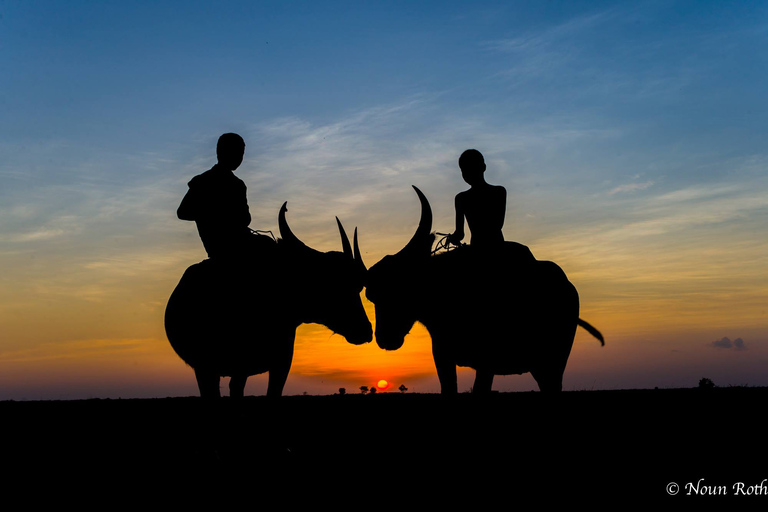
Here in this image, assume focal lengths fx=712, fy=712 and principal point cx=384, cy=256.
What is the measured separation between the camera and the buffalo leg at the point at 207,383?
8.48 metres

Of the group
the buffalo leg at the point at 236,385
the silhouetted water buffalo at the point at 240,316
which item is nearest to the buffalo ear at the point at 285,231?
the silhouetted water buffalo at the point at 240,316

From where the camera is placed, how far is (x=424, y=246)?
915 cm

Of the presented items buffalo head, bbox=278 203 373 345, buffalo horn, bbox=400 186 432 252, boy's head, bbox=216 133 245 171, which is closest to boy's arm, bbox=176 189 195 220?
boy's head, bbox=216 133 245 171

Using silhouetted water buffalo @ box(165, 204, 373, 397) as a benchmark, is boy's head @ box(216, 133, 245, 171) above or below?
above

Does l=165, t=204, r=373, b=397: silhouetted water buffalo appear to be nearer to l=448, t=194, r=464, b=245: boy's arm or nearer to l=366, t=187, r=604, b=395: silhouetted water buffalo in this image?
l=366, t=187, r=604, b=395: silhouetted water buffalo

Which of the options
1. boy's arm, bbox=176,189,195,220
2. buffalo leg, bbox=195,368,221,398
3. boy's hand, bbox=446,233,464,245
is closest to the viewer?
boy's arm, bbox=176,189,195,220

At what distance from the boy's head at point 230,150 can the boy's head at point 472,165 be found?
8.87 ft

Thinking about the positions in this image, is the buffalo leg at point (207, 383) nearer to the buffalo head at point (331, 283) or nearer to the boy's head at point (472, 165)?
the buffalo head at point (331, 283)

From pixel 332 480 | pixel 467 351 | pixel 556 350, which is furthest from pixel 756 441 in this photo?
pixel 332 480

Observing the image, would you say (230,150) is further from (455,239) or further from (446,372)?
(446,372)

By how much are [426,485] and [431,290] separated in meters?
3.60

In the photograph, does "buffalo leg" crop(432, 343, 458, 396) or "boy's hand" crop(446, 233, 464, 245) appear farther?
"boy's hand" crop(446, 233, 464, 245)

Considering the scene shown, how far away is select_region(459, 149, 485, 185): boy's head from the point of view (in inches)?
343

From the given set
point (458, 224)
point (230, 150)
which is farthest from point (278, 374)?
point (458, 224)
